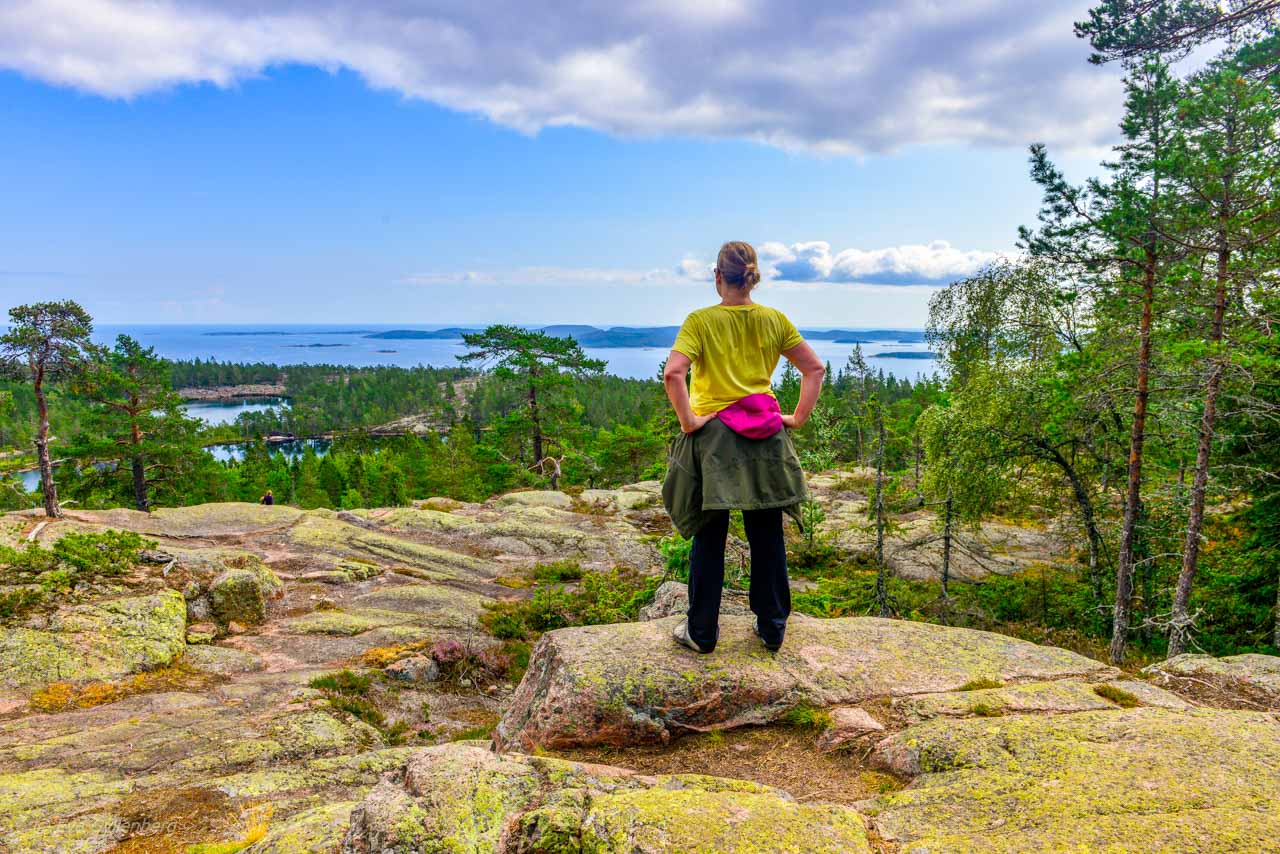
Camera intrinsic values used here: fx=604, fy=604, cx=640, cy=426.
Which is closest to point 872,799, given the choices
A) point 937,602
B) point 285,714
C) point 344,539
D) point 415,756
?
point 415,756

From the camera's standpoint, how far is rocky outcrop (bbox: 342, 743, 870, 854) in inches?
104

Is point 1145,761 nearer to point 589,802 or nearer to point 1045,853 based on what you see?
point 1045,853

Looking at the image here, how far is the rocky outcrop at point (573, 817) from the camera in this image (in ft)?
8.66

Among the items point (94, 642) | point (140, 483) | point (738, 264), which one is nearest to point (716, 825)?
point (738, 264)

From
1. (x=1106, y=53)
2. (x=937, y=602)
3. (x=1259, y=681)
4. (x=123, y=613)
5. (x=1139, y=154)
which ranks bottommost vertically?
(x=937, y=602)

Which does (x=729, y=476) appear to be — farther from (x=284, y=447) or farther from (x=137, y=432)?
(x=284, y=447)

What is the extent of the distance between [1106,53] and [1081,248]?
158 inches

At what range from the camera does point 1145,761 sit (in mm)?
3135

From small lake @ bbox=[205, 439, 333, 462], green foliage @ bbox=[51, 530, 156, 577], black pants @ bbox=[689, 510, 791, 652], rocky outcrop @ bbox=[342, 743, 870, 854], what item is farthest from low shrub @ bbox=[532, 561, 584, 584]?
small lake @ bbox=[205, 439, 333, 462]

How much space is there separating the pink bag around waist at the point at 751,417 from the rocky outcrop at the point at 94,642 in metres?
9.96

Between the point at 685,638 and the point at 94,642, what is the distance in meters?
9.65

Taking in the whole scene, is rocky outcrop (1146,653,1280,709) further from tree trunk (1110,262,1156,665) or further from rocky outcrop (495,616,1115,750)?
tree trunk (1110,262,1156,665)

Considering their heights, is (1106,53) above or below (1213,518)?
above

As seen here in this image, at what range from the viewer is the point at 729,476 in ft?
13.5
